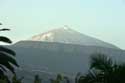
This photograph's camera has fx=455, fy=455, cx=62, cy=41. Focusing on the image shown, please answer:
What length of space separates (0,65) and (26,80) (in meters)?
14.6

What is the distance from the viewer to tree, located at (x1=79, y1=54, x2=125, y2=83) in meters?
14.0

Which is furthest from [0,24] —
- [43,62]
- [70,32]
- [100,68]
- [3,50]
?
[70,32]

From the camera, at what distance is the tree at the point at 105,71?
46.1 ft

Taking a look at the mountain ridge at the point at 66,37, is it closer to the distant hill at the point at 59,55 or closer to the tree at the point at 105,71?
the distant hill at the point at 59,55

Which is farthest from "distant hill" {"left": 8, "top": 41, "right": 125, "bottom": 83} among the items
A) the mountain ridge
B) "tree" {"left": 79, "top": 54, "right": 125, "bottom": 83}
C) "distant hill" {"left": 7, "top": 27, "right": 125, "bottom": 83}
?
"tree" {"left": 79, "top": 54, "right": 125, "bottom": 83}

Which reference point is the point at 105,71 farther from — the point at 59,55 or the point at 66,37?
the point at 66,37

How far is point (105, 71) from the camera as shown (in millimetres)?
14891

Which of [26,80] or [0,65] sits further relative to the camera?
[26,80]

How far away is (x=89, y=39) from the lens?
48.2 m

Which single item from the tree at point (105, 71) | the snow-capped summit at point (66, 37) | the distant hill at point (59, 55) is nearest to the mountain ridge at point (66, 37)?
the snow-capped summit at point (66, 37)

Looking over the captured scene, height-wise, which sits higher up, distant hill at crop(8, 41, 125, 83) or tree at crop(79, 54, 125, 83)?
distant hill at crop(8, 41, 125, 83)

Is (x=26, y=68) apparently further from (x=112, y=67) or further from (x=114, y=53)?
(x=112, y=67)

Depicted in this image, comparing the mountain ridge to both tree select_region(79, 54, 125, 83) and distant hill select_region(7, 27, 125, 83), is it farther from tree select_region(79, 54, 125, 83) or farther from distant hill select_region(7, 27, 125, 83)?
tree select_region(79, 54, 125, 83)

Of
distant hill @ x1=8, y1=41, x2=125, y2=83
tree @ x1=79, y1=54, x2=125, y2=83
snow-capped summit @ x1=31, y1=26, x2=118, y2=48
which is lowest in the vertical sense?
tree @ x1=79, y1=54, x2=125, y2=83
